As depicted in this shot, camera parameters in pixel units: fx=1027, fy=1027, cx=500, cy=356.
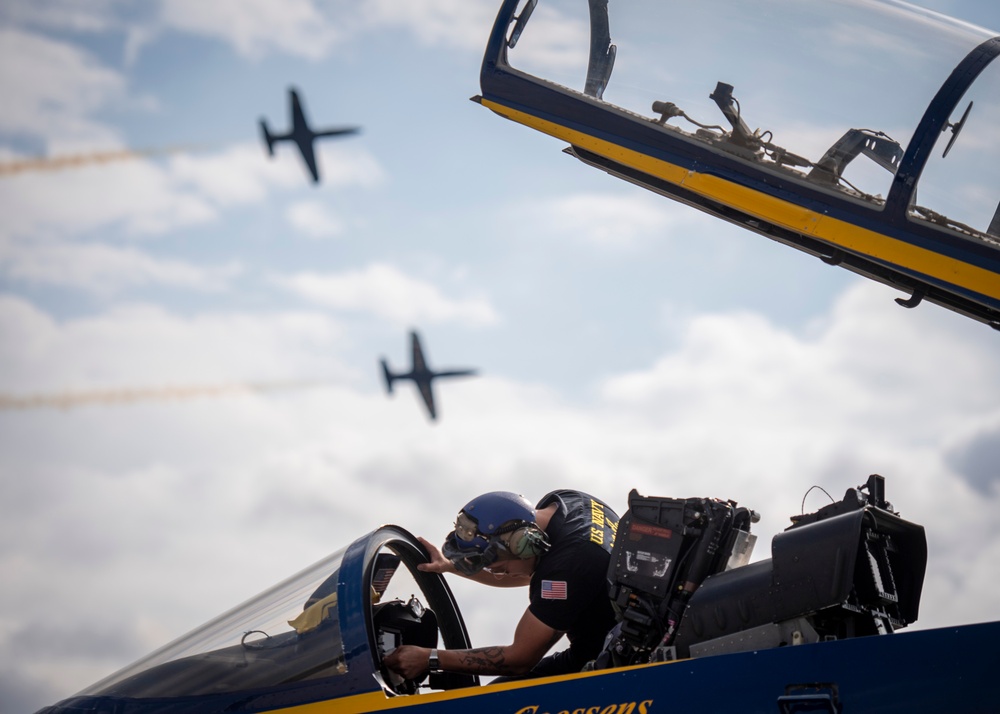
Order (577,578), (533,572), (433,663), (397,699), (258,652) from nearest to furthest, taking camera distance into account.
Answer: (397,699), (258,652), (433,663), (577,578), (533,572)

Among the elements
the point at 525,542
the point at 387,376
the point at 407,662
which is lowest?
the point at 407,662

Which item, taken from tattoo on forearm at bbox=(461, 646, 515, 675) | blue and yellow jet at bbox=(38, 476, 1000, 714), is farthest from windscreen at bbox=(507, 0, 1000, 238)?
tattoo on forearm at bbox=(461, 646, 515, 675)

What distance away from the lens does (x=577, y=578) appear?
15.3ft

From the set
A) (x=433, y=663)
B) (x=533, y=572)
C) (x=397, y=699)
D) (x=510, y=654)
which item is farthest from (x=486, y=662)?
(x=397, y=699)

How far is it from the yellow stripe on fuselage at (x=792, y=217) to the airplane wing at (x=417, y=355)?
173 ft

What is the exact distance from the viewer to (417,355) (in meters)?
60.2

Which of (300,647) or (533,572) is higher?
(533,572)

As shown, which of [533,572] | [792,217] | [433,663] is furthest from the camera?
[792,217]

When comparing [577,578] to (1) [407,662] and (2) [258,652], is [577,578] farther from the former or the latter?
(2) [258,652]

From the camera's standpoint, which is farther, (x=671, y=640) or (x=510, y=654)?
(x=510, y=654)

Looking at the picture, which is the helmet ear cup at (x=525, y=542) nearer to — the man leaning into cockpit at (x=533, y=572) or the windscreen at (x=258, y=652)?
the man leaning into cockpit at (x=533, y=572)

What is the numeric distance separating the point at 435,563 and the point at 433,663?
0.62m

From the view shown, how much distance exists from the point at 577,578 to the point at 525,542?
0.29m

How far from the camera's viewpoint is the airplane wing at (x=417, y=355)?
2343 inches
